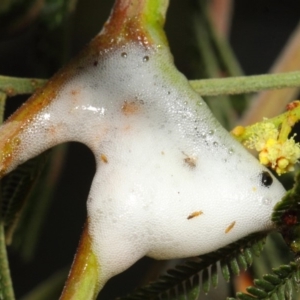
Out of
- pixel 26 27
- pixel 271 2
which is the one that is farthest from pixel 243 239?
pixel 271 2

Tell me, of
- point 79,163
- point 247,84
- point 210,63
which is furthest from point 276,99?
point 79,163

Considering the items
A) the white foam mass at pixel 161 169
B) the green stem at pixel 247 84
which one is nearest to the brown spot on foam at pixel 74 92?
the white foam mass at pixel 161 169

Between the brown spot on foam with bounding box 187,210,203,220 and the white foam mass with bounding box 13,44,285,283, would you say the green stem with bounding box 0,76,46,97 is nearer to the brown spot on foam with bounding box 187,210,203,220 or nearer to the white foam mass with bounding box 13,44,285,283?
the white foam mass with bounding box 13,44,285,283

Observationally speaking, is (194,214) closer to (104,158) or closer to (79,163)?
(104,158)

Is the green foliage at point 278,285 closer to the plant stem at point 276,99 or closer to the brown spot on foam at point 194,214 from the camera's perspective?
the brown spot on foam at point 194,214

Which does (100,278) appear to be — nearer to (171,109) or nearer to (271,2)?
(171,109)

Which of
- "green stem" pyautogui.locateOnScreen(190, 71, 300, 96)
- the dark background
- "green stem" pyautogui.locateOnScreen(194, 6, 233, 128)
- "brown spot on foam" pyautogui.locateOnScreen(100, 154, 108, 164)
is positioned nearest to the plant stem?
"green stem" pyautogui.locateOnScreen(194, 6, 233, 128)
